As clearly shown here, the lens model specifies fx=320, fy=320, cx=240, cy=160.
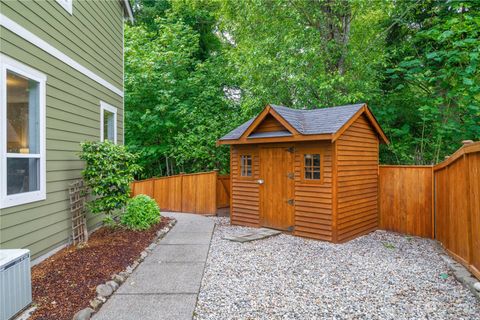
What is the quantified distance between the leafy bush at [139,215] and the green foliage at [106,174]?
0.80 m

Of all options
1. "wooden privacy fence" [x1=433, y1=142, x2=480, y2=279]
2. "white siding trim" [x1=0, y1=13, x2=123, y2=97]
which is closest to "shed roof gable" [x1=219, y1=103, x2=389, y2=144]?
"wooden privacy fence" [x1=433, y1=142, x2=480, y2=279]

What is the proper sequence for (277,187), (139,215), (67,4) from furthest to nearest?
(277,187) → (139,215) → (67,4)

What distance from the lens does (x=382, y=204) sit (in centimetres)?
793

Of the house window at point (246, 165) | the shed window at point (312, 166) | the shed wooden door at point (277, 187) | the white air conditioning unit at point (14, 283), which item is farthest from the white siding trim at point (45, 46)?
the shed window at point (312, 166)

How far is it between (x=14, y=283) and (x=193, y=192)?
24.2 ft

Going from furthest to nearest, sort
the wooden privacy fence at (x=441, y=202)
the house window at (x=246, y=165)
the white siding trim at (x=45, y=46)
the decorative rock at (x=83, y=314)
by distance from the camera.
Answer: the house window at (x=246, y=165) → the wooden privacy fence at (x=441, y=202) → the white siding trim at (x=45, y=46) → the decorative rock at (x=83, y=314)

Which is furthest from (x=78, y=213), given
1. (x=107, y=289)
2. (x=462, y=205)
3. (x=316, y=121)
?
(x=462, y=205)

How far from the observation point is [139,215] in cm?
682

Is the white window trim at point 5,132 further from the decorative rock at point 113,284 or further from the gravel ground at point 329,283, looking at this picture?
the gravel ground at point 329,283

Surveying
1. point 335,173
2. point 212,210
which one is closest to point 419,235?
point 335,173

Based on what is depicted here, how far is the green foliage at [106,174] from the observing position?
5641 mm

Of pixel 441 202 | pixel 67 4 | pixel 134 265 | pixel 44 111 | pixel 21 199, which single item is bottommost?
pixel 134 265

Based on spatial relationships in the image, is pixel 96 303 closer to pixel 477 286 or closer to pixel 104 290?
pixel 104 290

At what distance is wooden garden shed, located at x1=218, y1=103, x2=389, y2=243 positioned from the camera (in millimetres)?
6559
